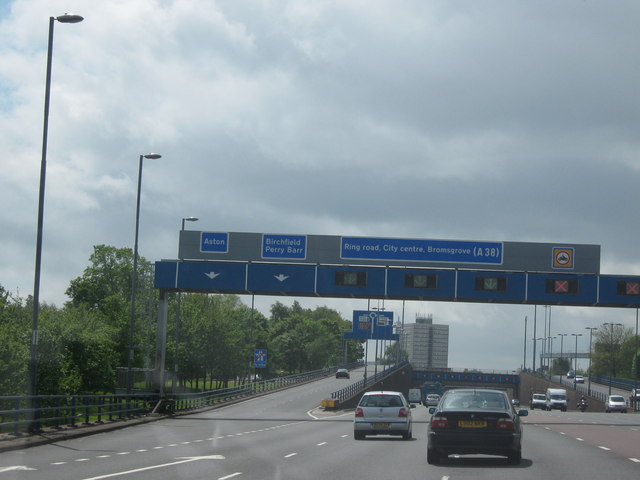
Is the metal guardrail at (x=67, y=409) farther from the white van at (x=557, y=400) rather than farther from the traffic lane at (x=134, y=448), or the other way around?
the white van at (x=557, y=400)

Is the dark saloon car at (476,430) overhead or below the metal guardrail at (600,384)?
overhead

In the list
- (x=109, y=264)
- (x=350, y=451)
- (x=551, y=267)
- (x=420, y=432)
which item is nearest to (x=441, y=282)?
(x=551, y=267)

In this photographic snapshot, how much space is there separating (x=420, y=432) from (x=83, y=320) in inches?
1983

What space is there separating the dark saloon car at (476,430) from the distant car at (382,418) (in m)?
9.20

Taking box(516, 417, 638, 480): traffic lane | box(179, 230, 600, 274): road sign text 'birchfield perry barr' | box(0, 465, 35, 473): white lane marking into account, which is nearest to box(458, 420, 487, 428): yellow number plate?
box(516, 417, 638, 480): traffic lane

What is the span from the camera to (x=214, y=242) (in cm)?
4494

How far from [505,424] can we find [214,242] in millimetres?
28461

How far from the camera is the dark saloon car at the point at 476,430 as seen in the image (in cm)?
1789

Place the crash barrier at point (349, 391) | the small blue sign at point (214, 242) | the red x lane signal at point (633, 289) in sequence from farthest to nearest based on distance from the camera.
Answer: the crash barrier at point (349, 391)
the small blue sign at point (214, 242)
the red x lane signal at point (633, 289)

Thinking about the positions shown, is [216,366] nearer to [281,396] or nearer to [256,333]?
[281,396]

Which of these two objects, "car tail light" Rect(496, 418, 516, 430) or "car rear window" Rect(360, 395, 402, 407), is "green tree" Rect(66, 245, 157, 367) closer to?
"car rear window" Rect(360, 395, 402, 407)

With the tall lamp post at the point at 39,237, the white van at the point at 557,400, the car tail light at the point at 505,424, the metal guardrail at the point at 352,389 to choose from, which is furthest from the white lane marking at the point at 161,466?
the white van at the point at 557,400

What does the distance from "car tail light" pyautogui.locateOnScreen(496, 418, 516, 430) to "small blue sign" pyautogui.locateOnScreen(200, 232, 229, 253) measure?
92.1 feet

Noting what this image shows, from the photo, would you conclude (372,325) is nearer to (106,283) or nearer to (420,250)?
(106,283)
